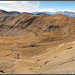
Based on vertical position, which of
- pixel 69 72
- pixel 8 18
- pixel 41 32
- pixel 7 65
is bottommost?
pixel 69 72

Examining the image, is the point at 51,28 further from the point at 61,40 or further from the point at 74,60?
the point at 74,60

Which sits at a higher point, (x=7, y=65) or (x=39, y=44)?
(x=39, y=44)

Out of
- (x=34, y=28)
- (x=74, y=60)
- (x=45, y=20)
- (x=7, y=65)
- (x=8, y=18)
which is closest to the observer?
(x=74, y=60)

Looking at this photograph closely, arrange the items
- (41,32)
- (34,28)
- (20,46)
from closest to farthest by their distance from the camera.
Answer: (20,46) → (41,32) → (34,28)

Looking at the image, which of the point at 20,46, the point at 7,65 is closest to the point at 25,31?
the point at 20,46

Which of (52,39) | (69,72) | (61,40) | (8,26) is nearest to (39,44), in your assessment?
(52,39)

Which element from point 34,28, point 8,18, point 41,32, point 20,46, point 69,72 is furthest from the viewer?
point 8,18

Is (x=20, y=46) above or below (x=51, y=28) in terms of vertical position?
below

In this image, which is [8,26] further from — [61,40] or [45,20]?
[61,40]

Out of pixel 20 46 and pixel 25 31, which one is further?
pixel 25 31
